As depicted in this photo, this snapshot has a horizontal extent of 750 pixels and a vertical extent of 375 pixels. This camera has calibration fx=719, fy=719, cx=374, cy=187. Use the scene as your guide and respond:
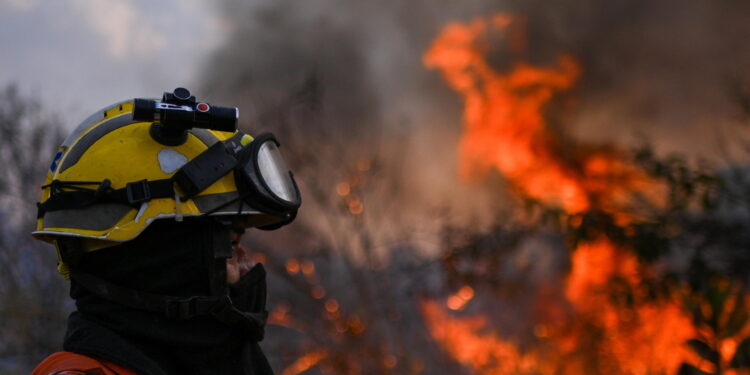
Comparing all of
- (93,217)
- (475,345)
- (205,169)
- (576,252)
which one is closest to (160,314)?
(93,217)

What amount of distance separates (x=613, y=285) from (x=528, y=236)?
5.95m

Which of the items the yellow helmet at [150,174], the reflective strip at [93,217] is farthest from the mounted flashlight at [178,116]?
the reflective strip at [93,217]

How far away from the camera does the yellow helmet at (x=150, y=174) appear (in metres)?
2.13

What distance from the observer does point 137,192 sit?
6.99 ft

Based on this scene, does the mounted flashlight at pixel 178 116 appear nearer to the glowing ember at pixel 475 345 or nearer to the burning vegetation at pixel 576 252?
the burning vegetation at pixel 576 252

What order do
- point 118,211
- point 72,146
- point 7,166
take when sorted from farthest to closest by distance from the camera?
point 7,166, point 72,146, point 118,211

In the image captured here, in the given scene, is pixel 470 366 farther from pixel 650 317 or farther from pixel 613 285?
pixel 613 285

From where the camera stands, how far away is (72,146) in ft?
7.54

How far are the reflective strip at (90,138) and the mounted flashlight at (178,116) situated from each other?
0.44 ft

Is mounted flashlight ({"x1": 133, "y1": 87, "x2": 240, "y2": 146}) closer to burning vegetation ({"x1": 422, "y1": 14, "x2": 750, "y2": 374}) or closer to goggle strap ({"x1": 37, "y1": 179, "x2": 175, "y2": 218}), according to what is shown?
goggle strap ({"x1": 37, "y1": 179, "x2": 175, "y2": 218})

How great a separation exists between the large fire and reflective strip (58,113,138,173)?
4803mm

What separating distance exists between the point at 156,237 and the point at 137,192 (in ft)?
0.49

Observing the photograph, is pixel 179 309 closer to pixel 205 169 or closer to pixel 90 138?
pixel 205 169

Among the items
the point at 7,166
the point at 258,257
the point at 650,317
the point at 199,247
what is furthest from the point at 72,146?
the point at 7,166
